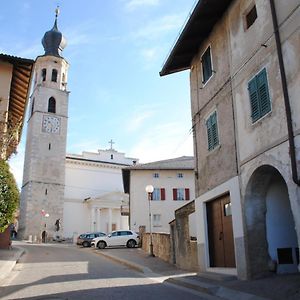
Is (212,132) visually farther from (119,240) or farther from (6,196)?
(119,240)

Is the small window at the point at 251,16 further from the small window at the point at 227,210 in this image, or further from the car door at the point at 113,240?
the car door at the point at 113,240

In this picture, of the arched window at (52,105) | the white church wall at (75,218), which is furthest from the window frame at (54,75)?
the white church wall at (75,218)

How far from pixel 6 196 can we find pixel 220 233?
23.0ft

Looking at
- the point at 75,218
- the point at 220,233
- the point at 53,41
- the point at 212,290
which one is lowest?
the point at 212,290

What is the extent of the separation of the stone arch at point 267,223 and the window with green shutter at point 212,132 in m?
2.79

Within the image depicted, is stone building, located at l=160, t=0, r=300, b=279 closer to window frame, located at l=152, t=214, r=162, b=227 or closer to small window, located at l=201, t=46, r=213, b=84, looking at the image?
small window, located at l=201, t=46, r=213, b=84

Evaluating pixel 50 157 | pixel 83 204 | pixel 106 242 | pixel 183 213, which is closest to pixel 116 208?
pixel 83 204

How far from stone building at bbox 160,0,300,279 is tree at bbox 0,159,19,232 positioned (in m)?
6.53

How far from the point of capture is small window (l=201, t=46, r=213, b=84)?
15111mm

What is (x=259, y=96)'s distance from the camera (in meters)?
11.1

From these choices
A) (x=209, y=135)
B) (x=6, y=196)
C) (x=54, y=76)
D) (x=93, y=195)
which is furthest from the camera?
(x=54, y=76)

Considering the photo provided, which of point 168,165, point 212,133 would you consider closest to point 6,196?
point 212,133

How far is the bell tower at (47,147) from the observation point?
65062 millimetres

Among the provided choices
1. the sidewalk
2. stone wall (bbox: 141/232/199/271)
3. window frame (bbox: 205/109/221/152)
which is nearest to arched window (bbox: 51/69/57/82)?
stone wall (bbox: 141/232/199/271)
